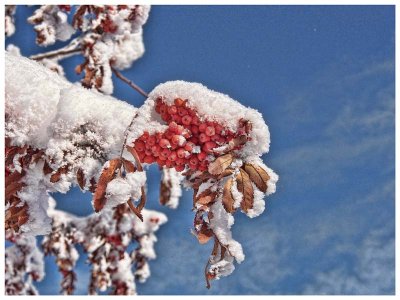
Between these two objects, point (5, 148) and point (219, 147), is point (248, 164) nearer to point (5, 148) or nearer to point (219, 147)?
point (219, 147)

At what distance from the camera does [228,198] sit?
5.91ft

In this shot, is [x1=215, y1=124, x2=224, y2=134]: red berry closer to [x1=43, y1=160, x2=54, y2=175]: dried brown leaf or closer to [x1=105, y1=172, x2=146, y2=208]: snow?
[x1=105, y1=172, x2=146, y2=208]: snow

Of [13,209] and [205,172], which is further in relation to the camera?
[13,209]

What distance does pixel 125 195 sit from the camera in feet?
5.88

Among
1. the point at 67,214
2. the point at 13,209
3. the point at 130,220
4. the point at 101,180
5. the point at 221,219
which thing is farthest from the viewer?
the point at 67,214

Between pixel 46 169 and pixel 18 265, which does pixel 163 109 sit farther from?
pixel 18 265

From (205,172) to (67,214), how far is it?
4.31m

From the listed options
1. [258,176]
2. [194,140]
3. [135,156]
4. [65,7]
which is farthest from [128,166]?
[65,7]

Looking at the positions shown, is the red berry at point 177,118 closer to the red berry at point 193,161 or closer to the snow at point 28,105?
the red berry at point 193,161

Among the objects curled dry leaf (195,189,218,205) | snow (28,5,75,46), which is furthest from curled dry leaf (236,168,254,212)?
snow (28,5,75,46)

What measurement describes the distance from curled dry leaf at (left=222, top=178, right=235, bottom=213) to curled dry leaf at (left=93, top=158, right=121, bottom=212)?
0.43m

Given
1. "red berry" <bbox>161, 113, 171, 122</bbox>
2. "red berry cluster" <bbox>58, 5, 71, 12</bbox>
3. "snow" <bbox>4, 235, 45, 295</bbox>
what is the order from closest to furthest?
"red berry" <bbox>161, 113, 171, 122</bbox> < "red berry cluster" <bbox>58, 5, 71, 12</bbox> < "snow" <bbox>4, 235, 45, 295</bbox>

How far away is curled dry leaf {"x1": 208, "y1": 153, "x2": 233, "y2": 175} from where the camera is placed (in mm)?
1754

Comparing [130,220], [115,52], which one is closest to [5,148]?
[115,52]
